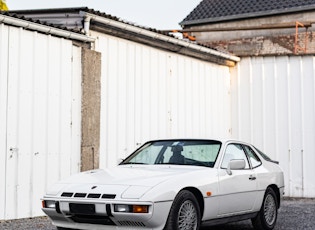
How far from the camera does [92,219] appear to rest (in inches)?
236

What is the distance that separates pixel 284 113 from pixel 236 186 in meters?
7.38

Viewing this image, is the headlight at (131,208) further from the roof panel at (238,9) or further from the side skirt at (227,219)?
the roof panel at (238,9)

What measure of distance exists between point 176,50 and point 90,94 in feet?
11.2

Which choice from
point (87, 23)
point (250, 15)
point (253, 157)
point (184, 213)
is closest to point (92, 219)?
point (184, 213)

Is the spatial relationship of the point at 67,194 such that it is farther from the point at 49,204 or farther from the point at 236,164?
the point at 236,164

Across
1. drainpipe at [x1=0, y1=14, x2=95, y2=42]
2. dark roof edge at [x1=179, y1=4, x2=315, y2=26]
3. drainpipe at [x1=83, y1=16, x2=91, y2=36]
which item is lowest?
drainpipe at [x1=0, y1=14, x2=95, y2=42]

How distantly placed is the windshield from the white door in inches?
7.8

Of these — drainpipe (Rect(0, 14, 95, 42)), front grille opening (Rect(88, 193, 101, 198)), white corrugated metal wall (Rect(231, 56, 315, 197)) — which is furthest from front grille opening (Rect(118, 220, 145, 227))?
white corrugated metal wall (Rect(231, 56, 315, 197))

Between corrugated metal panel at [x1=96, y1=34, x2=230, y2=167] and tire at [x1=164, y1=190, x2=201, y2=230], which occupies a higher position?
corrugated metal panel at [x1=96, y1=34, x2=230, y2=167]

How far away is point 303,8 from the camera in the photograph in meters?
19.1

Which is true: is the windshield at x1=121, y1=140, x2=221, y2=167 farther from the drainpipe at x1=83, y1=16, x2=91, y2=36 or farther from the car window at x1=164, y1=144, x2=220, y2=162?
the drainpipe at x1=83, y1=16, x2=91, y2=36

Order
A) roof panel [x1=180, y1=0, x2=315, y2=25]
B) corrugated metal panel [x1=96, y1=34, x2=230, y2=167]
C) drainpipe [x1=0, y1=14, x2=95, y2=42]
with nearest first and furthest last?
drainpipe [x1=0, y1=14, x2=95, y2=42] → corrugated metal panel [x1=96, y1=34, x2=230, y2=167] → roof panel [x1=180, y1=0, x2=315, y2=25]

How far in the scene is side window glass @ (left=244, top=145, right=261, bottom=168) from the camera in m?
8.10

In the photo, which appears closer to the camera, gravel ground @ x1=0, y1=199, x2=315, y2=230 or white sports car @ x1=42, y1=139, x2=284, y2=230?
white sports car @ x1=42, y1=139, x2=284, y2=230
